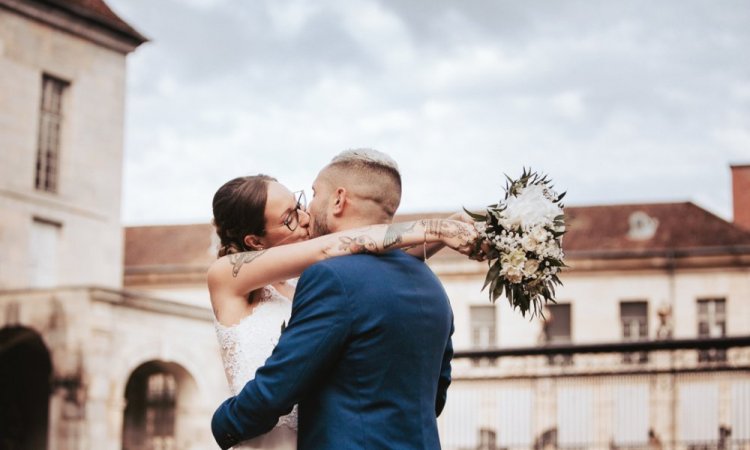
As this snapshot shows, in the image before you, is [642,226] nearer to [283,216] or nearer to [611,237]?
[611,237]

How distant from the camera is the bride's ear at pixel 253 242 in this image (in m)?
4.90

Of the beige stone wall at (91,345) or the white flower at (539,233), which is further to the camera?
the beige stone wall at (91,345)

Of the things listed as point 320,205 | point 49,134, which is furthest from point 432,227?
point 49,134

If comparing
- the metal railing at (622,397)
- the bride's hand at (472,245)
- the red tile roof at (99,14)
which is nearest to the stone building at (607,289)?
the metal railing at (622,397)

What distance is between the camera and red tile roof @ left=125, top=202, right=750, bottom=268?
1869 inches

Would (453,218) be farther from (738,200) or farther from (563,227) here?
(738,200)

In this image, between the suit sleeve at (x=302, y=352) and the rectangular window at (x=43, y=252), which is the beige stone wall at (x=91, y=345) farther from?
the suit sleeve at (x=302, y=352)

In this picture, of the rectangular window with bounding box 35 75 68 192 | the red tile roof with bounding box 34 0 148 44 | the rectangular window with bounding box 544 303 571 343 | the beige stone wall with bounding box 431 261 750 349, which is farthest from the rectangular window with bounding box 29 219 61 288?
the rectangular window with bounding box 544 303 571 343

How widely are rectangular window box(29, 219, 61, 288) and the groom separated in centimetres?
3193

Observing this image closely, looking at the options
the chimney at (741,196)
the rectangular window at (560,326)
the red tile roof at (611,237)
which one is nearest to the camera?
the red tile roof at (611,237)

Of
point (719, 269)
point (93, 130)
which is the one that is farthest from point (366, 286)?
point (719, 269)

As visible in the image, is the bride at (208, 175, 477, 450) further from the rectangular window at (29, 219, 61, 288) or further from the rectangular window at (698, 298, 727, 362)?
the rectangular window at (698, 298, 727, 362)

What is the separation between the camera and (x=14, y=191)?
34281 mm

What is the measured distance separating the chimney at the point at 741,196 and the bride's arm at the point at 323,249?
47868mm
